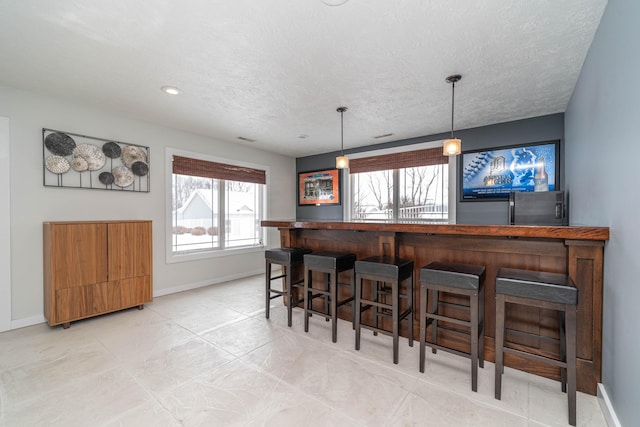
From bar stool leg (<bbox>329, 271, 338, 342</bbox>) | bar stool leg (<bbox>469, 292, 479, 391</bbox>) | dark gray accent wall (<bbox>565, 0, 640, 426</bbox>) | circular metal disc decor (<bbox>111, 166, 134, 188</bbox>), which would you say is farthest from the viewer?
circular metal disc decor (<bbox>111, 166, 134, 188</bbox>)

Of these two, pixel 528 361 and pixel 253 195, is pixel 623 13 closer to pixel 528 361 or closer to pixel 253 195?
pixel 528 361

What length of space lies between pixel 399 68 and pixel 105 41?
92.6 inches

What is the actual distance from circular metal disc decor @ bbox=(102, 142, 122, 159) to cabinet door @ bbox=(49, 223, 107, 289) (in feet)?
3.20

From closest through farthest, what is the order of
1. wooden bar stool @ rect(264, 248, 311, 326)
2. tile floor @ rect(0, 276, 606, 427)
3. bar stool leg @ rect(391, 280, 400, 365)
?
tile floor @ rect(0, 276, 606, 427), bar stool leg @ rect(391, 280, 400, 365), wooden bar stool @ rect(264, 248, 311, 326)

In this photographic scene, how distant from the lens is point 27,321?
298 centimetres

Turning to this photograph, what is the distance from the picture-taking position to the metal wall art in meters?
3.10

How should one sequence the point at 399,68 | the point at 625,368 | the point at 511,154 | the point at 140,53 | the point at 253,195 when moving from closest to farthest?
the point at 625,368 < the point at 140,53 < the point at 399,68 < the point at 511,154 < the point at 253,195

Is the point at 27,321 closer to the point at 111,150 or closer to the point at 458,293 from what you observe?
the point at 111,150

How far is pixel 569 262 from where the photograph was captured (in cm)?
186

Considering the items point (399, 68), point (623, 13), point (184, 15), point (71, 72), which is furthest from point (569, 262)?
point (71, 72)

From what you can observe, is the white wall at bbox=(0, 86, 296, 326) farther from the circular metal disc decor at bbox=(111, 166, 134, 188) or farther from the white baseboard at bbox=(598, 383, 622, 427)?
the white baseboard at bbox=(598, 383, 622, 427)

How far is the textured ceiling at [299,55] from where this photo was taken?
179cm

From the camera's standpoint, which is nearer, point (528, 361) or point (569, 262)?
point (569, 262)

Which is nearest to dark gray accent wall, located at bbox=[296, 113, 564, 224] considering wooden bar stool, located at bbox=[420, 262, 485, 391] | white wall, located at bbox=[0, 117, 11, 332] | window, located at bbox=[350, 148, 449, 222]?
window, located at bbox=[350, 148, 449, 222]
